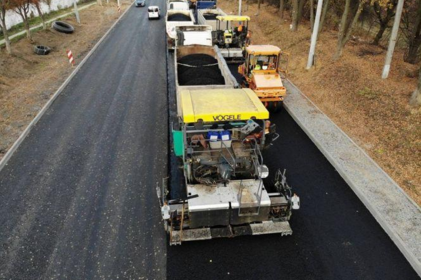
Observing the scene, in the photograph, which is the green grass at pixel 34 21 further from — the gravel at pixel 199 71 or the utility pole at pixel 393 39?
the utility pole at pixel 393 39

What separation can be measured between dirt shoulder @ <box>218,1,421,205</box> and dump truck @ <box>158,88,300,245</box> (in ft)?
16.3

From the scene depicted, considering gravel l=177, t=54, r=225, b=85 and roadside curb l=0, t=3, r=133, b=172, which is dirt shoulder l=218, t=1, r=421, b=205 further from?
roadside curb l=0, t=3, r=133, b=172

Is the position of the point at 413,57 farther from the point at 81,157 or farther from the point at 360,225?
the point at 81,157

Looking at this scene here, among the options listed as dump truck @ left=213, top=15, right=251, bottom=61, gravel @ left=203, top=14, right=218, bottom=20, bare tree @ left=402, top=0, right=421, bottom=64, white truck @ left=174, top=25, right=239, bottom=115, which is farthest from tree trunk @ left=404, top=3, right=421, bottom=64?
gravel @ left=203, top=14, right=218, bottom=20

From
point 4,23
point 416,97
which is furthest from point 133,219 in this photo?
point 4,23

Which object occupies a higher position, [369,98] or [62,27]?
[62,27]

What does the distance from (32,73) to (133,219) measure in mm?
15998

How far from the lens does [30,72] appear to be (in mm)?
20047

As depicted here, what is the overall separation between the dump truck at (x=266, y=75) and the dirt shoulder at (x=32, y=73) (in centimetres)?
1064

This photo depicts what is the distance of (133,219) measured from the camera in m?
8.83

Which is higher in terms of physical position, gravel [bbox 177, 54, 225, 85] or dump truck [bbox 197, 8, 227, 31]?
dump truck [bbox 197, 8, 227, 31]

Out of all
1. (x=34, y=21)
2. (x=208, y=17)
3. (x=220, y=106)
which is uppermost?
(x=220, y=106)

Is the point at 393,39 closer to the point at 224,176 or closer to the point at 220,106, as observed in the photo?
the point at 220,106

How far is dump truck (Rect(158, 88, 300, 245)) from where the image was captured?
775 cm
